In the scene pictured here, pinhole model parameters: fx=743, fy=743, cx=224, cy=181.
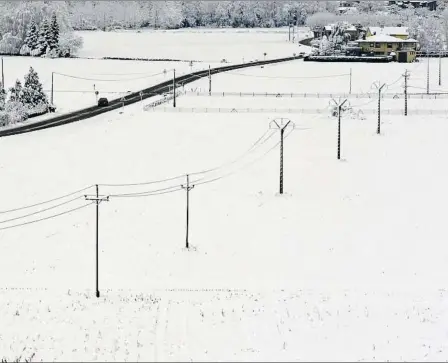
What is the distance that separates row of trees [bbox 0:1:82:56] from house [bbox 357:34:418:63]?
1872 inches

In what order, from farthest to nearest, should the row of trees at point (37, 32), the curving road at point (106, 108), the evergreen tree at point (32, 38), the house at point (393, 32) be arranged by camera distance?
the house at point (393, 32)
the evergreen tree at point (32, 38)
the row of trees at point (37, 32)
the curving road at point (106, 108)

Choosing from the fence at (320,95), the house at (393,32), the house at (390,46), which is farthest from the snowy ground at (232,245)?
the house at (393,32)

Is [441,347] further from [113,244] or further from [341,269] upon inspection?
[113,244]

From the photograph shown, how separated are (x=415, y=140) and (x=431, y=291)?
33770mm

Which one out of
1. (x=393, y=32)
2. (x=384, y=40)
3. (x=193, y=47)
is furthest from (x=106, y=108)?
(x=193, y=47)

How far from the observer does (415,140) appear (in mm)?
58906

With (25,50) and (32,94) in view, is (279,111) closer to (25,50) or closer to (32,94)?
(32,94)

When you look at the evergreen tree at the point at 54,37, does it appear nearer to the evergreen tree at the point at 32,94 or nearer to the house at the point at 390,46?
the house at the point at 390,46

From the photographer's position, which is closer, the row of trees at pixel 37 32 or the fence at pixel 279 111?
the fence at pixel 279 111

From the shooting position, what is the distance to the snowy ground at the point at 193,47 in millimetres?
126062

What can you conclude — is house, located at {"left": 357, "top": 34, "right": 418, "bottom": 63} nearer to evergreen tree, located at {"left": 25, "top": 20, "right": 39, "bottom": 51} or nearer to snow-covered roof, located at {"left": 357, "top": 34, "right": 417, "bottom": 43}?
snow-covered roof, located at {"left": 357, "top": 34, "right": 417, "bottom": 43}

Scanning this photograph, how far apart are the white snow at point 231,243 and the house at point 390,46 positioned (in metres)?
38.9

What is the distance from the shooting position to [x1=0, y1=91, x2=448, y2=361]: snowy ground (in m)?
20.2

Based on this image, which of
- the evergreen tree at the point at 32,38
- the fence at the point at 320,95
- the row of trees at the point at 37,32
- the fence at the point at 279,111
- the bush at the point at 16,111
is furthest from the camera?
the evergreen tree at the point at 32,38
